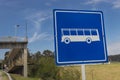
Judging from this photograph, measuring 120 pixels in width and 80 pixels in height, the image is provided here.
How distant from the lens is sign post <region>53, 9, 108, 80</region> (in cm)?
493

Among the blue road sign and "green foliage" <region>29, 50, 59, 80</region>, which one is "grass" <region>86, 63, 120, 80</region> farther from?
the blue road sign

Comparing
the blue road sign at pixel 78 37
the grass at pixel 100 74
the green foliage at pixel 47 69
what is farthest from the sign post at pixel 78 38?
the green foliage at pixel 47 69

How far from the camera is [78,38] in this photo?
5012mm

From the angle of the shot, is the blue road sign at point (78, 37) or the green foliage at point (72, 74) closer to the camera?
the blue road sign at point (78, 37)

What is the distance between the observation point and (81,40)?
502 centimetres

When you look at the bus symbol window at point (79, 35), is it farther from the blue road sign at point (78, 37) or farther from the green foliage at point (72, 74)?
the green foliage at point (72, 74)

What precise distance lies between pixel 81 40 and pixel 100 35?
13.4 inches

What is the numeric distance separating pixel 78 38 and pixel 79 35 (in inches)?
1.9

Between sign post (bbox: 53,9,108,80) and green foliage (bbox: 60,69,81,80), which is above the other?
sign post (bbox: 53,9,108,80)

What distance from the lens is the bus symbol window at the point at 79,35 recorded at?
4945 mm

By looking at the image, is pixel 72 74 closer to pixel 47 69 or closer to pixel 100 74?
pixel 47 69

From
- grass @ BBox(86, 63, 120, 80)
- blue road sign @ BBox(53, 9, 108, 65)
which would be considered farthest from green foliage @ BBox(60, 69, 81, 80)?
blue road sign @ BBox(53, 9, 108, 65)

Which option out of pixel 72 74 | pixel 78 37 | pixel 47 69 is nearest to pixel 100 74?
pixel 47 69

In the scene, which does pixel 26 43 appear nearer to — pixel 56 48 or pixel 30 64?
pixel 30 64
